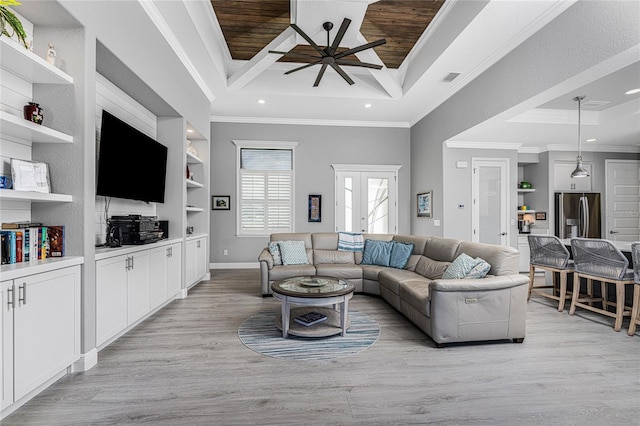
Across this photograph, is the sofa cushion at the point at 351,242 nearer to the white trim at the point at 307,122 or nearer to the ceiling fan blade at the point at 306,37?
the ceiling fan blade at the point at 306,37

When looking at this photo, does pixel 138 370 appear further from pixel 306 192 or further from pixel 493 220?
pixel 493 220

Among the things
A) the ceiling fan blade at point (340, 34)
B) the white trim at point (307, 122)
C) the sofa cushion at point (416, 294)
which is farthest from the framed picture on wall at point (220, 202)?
the sofa cushion at point (416, 294)

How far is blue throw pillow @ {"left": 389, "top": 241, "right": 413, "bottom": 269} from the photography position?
15.7 ft

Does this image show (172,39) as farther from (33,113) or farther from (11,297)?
(11,297)

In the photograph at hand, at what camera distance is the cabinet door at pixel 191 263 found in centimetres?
475

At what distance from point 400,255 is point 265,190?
3534 millimetres

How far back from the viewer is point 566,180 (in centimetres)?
698

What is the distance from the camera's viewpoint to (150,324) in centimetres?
343

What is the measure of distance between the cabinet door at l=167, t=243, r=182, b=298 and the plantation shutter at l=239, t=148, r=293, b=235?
264 cm

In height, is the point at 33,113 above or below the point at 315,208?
above

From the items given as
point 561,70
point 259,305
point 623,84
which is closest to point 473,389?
point 259,305

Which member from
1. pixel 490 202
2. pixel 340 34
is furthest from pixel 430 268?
pixel 340 34

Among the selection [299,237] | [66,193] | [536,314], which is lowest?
[536,314]

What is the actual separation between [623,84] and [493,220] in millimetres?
2900
